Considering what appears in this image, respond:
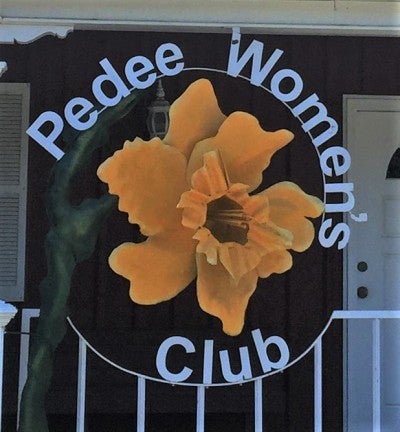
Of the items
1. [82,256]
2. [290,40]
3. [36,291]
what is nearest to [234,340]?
[82,256]

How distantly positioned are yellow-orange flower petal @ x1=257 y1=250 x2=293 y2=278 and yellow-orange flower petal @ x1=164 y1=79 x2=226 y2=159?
1.99ft

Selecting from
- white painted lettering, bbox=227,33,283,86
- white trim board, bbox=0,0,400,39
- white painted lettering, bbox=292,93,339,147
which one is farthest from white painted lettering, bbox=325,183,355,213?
white trim board, bbox=0,0,400,39

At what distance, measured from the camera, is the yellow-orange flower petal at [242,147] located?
3.77 m

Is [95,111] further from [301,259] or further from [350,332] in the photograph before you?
[350,332]

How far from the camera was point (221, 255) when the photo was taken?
371 centimetres

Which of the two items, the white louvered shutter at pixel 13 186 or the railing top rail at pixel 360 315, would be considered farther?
the white louvered shutter at pixel 13 186

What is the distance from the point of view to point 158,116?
13.1ft

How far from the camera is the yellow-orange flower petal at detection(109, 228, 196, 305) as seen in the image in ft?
12.2

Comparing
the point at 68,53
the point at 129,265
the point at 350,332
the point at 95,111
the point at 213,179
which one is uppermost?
the point at 68,53

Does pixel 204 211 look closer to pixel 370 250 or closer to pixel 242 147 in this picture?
pixel 242 147

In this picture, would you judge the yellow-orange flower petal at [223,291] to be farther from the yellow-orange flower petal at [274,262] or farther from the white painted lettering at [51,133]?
the white painted lettering at [51,133]

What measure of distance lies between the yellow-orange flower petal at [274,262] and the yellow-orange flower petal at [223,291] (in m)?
0.04

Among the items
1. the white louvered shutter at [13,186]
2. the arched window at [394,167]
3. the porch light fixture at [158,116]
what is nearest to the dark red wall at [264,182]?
the white louvered shutter at [13,186]

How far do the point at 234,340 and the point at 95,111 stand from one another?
138 cm
